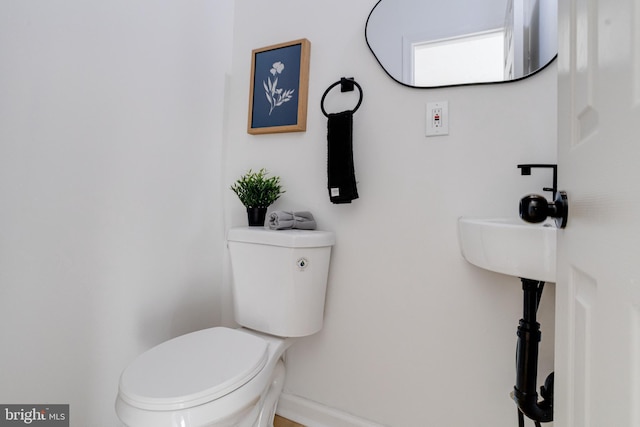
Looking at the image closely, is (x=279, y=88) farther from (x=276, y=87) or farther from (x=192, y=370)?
(x=192, y=370)

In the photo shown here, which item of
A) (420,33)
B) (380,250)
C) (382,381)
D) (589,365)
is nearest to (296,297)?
(380,250)

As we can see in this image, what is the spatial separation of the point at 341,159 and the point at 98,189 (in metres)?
0.86

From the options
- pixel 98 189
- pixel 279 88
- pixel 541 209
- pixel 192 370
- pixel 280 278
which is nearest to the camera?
pixel 541 209

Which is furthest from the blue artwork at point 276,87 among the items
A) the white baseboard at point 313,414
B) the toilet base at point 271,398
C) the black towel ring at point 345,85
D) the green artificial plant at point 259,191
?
the white baseboard at point 313,414

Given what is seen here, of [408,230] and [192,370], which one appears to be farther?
[408,230]

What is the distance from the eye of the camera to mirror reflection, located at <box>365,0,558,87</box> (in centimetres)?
108

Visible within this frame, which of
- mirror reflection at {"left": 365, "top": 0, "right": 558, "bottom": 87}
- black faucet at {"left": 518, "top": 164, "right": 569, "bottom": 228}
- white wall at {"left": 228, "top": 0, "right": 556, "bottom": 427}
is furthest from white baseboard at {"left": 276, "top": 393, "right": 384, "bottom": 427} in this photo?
mirror reflection at {"left": 365, "top": 0, "right": 558, "bottom": 87}

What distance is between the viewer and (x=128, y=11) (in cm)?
119

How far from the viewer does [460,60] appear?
1.17m

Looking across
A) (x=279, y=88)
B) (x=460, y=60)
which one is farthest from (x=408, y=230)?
(x=279, y=88)

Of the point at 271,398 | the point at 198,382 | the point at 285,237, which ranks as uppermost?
the point at 285,237

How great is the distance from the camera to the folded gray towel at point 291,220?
50.6 inches

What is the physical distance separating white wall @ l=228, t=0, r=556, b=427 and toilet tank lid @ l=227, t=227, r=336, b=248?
115 millimetres

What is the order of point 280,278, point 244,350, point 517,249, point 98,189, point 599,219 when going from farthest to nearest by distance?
1. point 280,278
2. point 98,189
3. point 244,350
4. point 517,249
5. point 599,219
